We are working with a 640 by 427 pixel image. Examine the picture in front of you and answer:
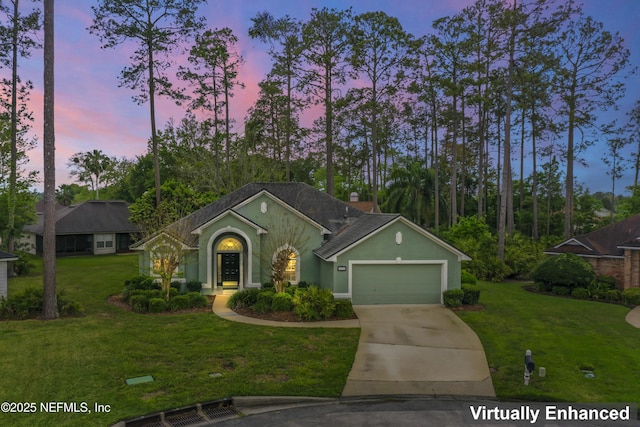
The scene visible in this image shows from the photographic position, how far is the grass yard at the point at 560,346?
27.2 feet

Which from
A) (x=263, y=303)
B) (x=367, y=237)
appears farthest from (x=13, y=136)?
Answer: (x=367, y=237)

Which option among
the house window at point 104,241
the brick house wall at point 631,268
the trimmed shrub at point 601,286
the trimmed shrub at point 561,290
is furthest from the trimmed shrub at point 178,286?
the house window at point 104,241

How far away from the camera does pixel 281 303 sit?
14711mm

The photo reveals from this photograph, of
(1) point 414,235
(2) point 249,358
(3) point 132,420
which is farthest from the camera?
(1) point 414,235

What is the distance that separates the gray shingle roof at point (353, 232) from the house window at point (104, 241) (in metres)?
26.7

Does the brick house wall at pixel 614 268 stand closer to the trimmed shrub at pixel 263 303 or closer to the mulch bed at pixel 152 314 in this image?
the trimmed shrub at pixel 263 303

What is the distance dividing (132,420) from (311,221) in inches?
527

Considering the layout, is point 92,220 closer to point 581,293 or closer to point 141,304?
point 141,304

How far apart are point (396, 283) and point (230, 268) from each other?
8.00 metres

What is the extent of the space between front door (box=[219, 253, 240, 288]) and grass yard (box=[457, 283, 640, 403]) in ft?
34.0

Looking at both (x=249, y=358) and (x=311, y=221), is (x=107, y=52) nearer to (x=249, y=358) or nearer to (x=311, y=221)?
(x=311, y=221)

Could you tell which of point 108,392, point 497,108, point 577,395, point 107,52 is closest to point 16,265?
point 107,52

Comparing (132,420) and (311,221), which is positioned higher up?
(311,221)

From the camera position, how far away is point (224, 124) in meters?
29.5
